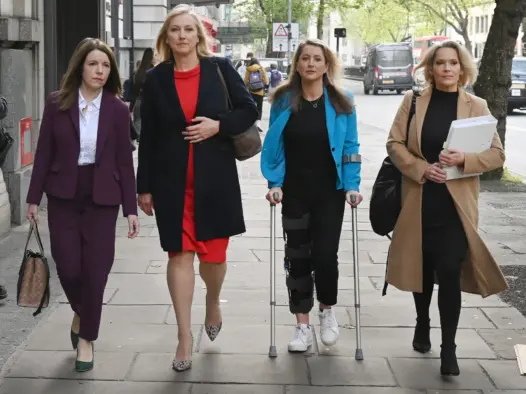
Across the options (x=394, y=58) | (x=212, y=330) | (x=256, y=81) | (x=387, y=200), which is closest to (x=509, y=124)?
(x=256, y=81)

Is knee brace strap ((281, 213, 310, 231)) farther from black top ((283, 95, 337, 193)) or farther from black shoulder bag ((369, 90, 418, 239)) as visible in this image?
black shoulder bag ((369, 90, 418, 239))

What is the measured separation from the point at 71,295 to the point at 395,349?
1805 mm

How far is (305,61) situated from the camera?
557 centimetres

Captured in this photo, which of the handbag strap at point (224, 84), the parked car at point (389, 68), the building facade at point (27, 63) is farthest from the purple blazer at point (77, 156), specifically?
the parked car at point (389, 68)

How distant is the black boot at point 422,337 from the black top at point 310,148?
901 millimetres

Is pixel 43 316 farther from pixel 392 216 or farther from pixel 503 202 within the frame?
pixel 503 202

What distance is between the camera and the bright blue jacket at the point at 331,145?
5.54m

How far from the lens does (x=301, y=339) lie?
5715 mm

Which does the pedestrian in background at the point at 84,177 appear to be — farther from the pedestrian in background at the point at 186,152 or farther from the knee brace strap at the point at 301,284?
the knee brace strap at the point at 301,284

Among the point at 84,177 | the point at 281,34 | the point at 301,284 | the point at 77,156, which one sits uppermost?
the point at 281,34

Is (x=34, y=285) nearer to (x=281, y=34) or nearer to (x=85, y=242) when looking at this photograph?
(x=85, y=242)

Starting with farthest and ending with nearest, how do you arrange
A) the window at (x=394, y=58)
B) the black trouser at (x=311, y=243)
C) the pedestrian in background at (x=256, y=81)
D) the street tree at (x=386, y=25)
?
the street tree at (x=386, y=25) < the window at (x=394, y=58) < the pedestrian in background at (x=256, y=81) < the black trouser at (x=311, y=243)

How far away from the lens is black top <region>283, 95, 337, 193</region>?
5547mm

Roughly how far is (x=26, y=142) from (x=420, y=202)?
6169mm
